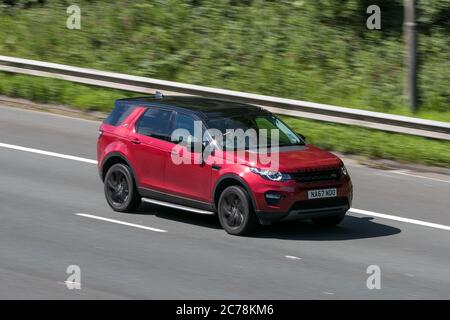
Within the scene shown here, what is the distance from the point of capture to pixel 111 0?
27.6 metres

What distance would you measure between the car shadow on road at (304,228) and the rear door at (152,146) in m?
0.62

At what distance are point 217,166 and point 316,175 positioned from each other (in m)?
1.31

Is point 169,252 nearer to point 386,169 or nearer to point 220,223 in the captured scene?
point 220,223

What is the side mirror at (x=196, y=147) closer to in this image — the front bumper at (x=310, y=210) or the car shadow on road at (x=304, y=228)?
the car shadow on road at (x=304, y=228)

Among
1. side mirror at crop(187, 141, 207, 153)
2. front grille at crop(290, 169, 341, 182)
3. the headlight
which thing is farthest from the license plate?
side mirror at crop(187, 141, 207, 153)

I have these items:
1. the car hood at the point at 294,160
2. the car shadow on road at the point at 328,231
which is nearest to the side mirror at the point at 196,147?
the car hood at the point at 294,160

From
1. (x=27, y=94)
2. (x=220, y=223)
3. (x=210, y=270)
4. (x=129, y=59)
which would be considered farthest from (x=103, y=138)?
(x=129, y=59)

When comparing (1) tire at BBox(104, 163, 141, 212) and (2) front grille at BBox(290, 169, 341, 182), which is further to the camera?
(1) tire at BBox(104, 163, 141, 212)

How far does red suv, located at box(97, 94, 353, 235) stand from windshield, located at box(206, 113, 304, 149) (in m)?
0.02

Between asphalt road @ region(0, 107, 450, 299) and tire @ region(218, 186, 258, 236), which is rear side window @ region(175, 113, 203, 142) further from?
asphalt road @ region(0, 107, 450, 299)

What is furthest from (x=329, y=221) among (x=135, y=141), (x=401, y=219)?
(x=135, y=141)

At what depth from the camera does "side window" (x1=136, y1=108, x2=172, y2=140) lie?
15234 millimetres

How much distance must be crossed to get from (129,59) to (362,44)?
17.5ft

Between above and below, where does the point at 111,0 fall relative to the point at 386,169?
above
